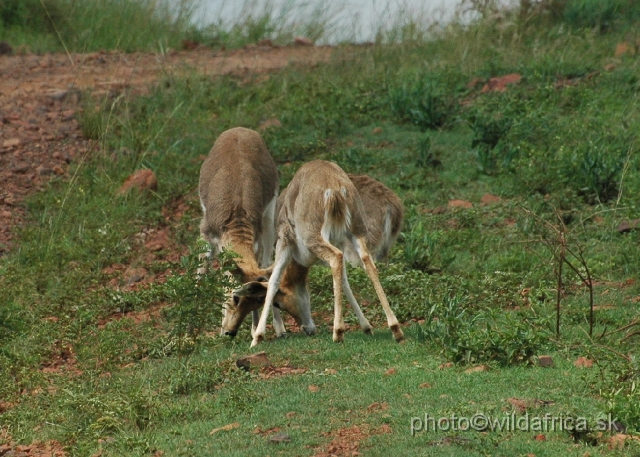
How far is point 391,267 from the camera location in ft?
35.2

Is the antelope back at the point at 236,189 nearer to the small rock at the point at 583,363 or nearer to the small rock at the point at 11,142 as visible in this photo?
the small rock at the point at 583,363

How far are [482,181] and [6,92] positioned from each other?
731 cm

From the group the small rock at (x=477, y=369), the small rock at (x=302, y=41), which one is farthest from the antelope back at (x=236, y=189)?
the small rock at (x=302, y=41)

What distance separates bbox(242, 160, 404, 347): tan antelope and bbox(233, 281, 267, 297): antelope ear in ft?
0.11

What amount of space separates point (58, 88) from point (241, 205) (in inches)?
299

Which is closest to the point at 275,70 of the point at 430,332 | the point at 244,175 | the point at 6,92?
the point at 6,92

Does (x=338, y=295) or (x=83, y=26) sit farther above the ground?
(x=83, y=26)

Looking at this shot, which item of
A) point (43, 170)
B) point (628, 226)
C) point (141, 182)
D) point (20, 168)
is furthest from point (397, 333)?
point (20, 168)

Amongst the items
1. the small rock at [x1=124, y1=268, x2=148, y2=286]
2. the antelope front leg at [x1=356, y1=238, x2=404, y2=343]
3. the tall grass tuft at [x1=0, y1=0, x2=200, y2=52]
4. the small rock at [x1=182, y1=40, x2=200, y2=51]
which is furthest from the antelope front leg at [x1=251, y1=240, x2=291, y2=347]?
the small rock at [x1=182, y1=40, x2=200, y2=51]

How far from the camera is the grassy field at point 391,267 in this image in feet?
21.5

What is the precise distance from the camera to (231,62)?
18.7m

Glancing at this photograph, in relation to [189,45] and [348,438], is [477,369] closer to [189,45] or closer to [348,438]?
[348,438]

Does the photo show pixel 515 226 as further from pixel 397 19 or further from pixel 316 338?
pixel 397 19

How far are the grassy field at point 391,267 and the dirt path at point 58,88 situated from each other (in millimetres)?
369
